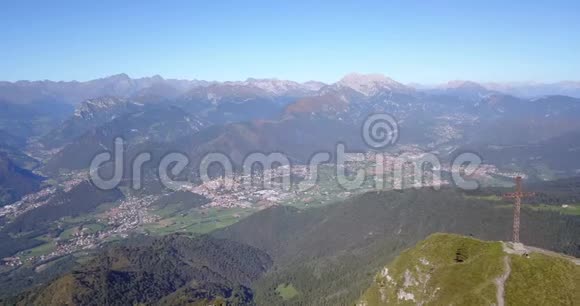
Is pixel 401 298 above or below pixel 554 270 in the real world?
below

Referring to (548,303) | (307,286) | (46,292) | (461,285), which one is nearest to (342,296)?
(307,286)

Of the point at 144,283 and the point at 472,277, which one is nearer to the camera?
the point at 472,277

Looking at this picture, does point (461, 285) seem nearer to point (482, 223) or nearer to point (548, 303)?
point (548, 303)

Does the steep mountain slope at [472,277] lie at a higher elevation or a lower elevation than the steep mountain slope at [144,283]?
higher

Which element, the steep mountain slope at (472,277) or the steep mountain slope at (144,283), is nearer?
the steep mountain slope at (472,277)
